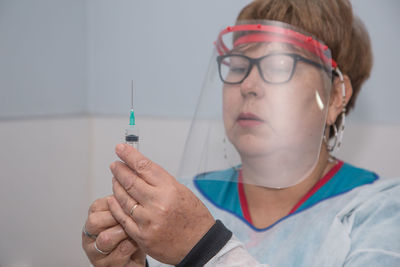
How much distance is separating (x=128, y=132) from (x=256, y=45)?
36 cm

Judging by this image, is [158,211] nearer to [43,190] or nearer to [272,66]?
[272,66]

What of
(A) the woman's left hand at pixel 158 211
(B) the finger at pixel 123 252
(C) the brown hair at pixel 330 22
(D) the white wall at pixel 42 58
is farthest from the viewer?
(D) the white wall at pixel 42 58

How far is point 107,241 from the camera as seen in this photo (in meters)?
0.75

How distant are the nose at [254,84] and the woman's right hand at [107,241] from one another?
388 millimetres

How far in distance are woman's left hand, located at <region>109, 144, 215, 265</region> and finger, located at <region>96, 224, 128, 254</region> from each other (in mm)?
67

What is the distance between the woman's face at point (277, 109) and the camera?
835 mm

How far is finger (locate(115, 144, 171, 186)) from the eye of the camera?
0.67 metres

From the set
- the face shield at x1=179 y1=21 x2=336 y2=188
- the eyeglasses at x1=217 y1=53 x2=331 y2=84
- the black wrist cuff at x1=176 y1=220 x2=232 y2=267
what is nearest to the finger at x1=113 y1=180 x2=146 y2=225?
the black wrist cuff at x1=176 y1=220 x2=232 y2=267

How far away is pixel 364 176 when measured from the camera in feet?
2.98

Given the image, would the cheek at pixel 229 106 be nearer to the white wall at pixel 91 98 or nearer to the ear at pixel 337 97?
the ear at pixel 337 97

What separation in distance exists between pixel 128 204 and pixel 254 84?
1.25 ft

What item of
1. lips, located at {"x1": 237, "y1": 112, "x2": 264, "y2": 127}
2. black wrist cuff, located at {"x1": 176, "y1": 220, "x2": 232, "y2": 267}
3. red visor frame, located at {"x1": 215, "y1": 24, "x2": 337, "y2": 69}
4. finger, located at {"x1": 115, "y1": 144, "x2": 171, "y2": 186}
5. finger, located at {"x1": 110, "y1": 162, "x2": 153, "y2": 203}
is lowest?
black wrist cuff, located at {"x1": 176, "y1": 220, "x2": 232, "y2": 267}

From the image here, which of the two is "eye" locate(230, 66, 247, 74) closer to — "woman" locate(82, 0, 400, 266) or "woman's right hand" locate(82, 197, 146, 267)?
"woman" locate(82, 0, 400, 266)

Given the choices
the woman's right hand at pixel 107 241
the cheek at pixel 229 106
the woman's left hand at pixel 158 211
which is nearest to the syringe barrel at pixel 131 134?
the woman's left hand at pixel 158 211
